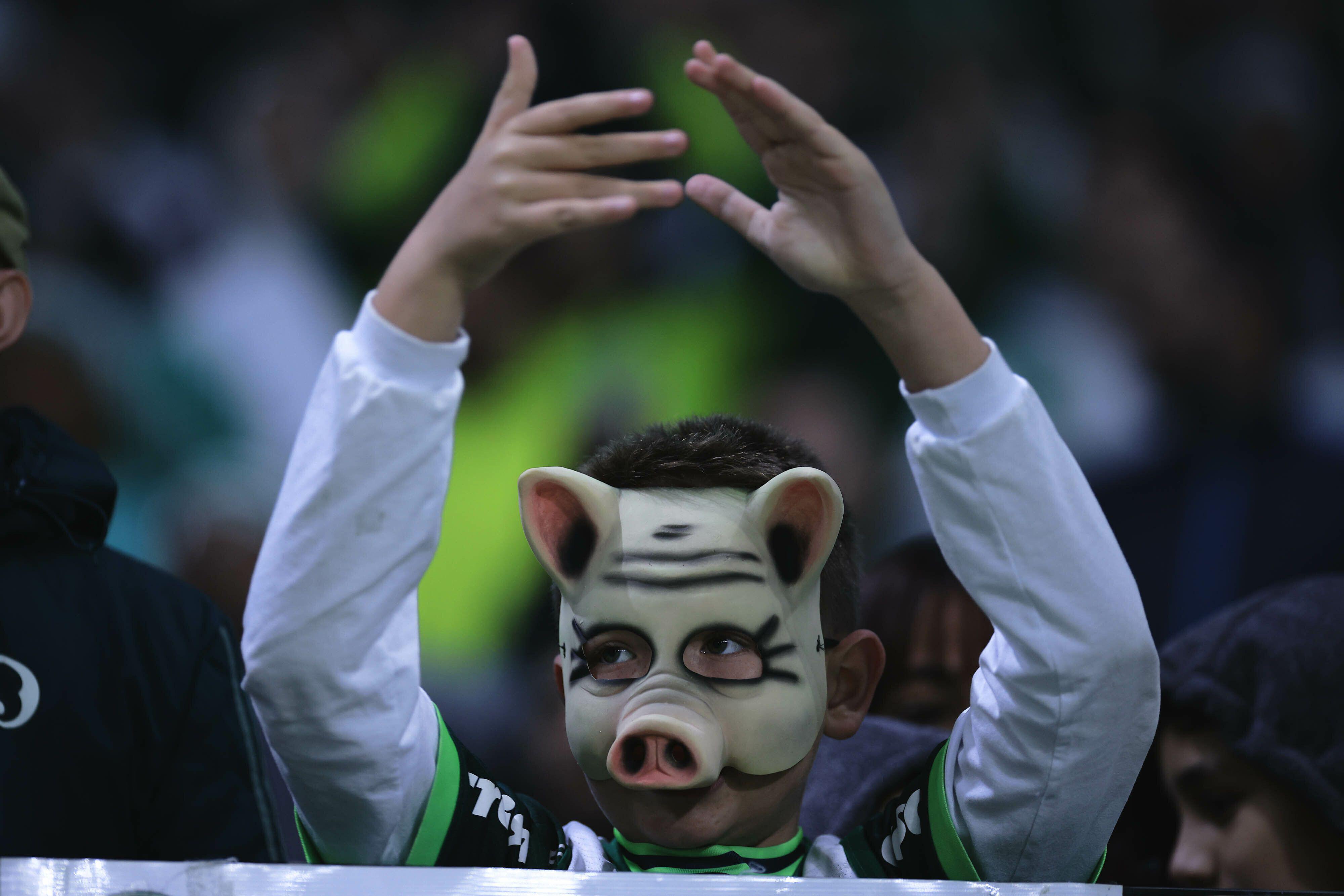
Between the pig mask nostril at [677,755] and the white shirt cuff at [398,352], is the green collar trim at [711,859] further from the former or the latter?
the white shirt cuff at [398,352]

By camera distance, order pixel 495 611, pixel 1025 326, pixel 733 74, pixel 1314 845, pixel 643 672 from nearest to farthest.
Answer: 1. pixel 733 74
2. pixel 643 672
3. pixel 1314 845
4. pixel 495 611
5. pixel 1025 326

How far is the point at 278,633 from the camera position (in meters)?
0.84

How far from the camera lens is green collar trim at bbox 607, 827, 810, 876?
96 cm

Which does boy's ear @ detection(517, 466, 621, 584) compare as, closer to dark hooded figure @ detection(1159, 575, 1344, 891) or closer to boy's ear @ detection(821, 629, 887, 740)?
boy's ear @ detection(821, 629, 887, 740)

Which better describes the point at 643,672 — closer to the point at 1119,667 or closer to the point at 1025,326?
the point at 1119,667

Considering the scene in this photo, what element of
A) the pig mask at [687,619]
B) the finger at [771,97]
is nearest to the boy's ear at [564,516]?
the pig mask at [687,619]

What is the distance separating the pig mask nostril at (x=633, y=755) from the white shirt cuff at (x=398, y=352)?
32 cm

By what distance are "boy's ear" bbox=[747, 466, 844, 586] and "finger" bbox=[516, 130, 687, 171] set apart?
31cm

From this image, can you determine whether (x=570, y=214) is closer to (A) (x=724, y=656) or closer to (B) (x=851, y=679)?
(A) (x=724, y=656)

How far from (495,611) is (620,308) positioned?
59 cm

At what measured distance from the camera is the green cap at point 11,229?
4.29 feet

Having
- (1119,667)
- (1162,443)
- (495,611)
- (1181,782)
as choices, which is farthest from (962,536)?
(1162,443)

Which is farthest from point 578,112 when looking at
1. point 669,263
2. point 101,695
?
point 669,263

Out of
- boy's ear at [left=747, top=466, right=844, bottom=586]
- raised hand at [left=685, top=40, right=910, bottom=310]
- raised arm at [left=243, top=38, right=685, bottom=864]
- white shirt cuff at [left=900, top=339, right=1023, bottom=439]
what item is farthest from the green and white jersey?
raised hand at [left=685, top=40, right=910, bottom=310]
